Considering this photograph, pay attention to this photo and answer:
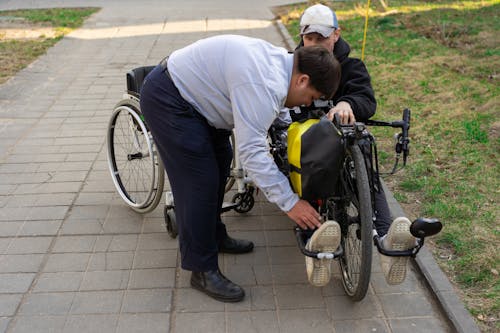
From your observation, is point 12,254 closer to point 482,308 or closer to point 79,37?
point 482,308

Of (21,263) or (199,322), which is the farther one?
(21,263)

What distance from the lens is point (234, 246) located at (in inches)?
143

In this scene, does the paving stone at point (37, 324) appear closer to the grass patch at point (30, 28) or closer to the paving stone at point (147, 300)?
the paving stone at point (147, 300)

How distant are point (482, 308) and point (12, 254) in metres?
2.80

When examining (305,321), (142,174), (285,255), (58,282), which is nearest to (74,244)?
(58,282)

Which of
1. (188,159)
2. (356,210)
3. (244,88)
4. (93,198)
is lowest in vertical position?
(93,198)

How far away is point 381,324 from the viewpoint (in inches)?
117

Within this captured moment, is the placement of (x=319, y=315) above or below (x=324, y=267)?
below

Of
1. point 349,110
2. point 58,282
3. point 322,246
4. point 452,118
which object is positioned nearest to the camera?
point 322,246

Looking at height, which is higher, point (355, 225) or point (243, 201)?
point (355, 225)

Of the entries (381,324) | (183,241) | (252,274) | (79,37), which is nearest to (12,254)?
(183,241)

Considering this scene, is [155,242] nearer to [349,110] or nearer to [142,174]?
[142,174]

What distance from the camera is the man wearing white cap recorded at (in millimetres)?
2801

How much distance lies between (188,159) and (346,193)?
82 centimetres
